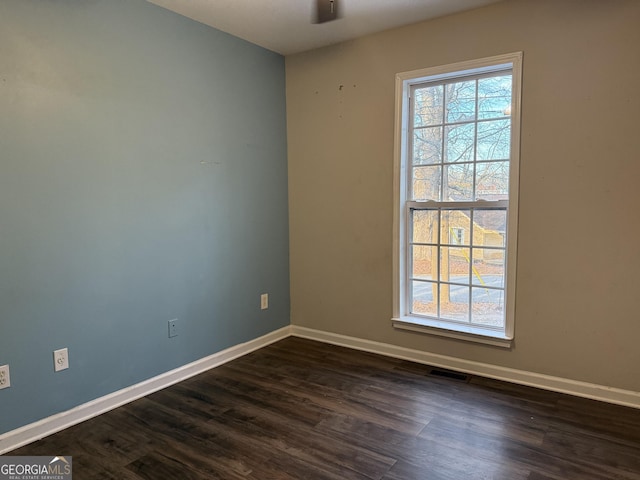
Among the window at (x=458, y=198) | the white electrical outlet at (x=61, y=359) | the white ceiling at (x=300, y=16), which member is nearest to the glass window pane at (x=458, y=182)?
the window at (x=458, y=198)

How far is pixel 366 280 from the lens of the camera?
3.36 metres

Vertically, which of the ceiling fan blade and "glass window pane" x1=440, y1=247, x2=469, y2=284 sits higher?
the ceiling fan blade

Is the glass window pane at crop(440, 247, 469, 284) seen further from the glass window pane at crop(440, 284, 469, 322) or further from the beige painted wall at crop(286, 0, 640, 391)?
the beige painted wall at crop(286, 0, 640, 391)

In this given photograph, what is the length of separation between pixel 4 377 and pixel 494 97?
324 cm

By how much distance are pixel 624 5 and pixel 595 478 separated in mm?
2417

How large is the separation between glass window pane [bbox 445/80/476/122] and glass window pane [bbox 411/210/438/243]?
2.23 feet

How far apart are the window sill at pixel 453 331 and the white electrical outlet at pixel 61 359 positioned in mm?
2163

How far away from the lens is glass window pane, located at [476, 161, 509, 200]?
276 centimetres

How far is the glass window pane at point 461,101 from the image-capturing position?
286cm

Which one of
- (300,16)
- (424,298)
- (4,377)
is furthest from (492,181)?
(4,377)

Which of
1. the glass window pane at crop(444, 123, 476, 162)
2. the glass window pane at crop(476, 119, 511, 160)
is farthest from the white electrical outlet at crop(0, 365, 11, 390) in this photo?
the glass window pane at crop(476, 119, 511, 160)

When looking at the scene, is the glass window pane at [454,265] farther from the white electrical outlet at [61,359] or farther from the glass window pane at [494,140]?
the white electrical outlet at [61,359]

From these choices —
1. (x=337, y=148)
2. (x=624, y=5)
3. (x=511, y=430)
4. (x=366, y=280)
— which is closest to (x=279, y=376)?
(x=366, y=280)

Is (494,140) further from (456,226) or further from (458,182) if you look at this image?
(456,226)
